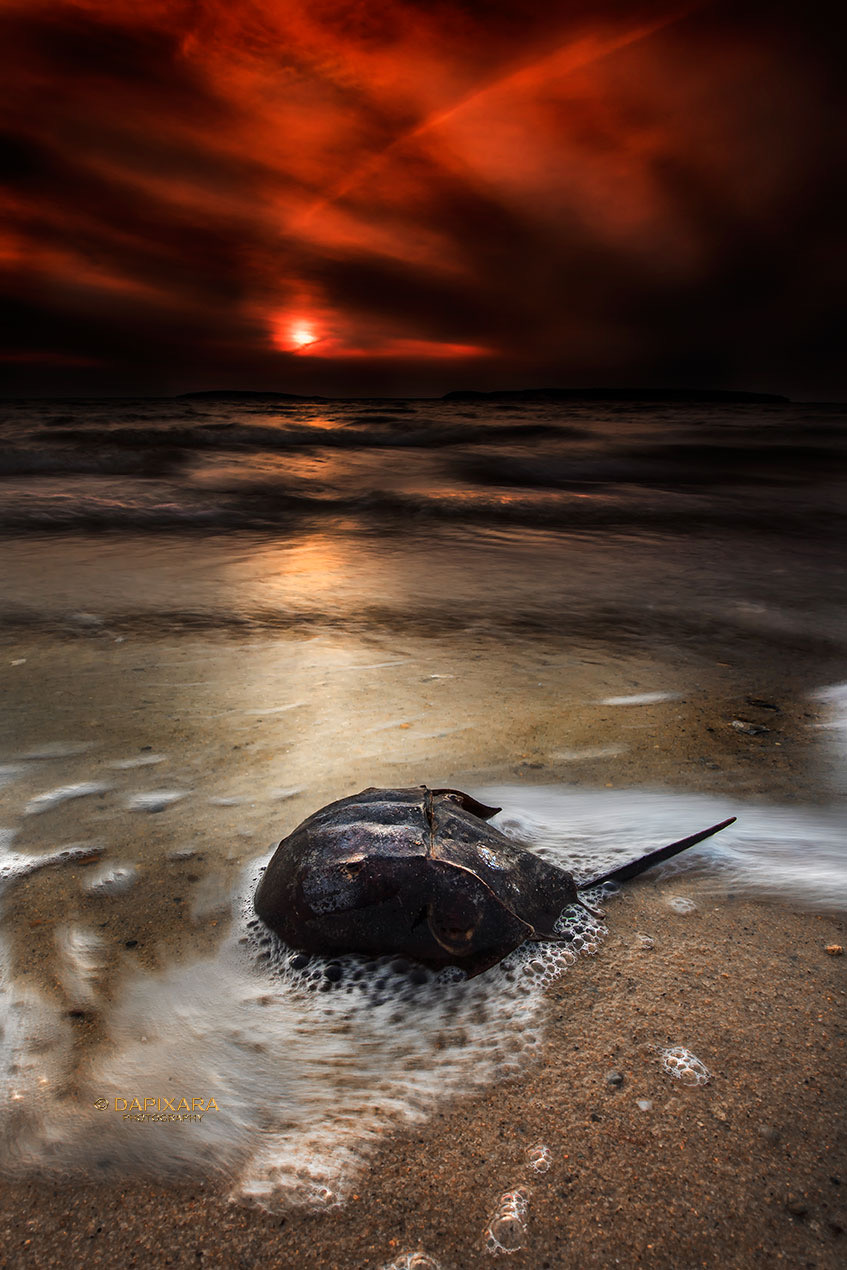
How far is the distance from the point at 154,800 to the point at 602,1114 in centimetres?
157

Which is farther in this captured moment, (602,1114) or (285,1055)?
(285,1055)

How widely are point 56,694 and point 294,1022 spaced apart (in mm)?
2107

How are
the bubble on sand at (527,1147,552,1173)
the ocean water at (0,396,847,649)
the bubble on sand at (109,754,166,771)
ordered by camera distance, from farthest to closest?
the ocean water at (0,396,847,649) < the bubble on sand at (109,754,166,771) < the bubble on sand at (527,1147,552,1173)

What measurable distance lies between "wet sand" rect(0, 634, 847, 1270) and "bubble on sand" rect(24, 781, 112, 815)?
63mm

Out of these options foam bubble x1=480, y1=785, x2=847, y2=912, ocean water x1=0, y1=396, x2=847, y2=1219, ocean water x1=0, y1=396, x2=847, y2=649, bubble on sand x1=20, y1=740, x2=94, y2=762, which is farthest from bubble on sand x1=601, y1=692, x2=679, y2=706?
bubble on sand x1=20, y1=740, x2=94, y2=762

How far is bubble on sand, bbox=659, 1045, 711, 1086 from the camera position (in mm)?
1266

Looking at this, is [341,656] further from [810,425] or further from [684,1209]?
[810,425]

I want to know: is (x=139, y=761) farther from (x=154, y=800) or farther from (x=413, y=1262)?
(x=413, y=1262)

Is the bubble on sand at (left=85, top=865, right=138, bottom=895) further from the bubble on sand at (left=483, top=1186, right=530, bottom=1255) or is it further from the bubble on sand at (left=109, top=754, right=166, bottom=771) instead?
the bubble on sand at (left=483, top=1186, right=530, bottom=1255)

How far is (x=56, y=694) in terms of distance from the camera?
9.92ft

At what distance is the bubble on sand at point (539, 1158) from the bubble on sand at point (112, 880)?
1167mm

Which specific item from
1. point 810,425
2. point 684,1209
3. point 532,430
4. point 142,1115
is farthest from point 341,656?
point 810,425

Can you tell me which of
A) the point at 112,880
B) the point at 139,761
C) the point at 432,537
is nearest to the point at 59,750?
the point at 139,761

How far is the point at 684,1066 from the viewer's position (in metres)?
1.29
